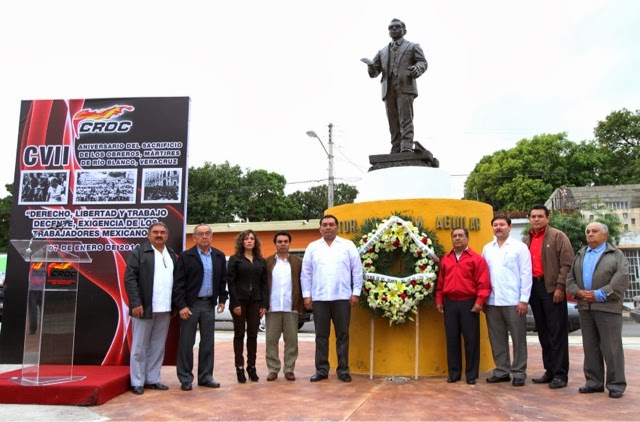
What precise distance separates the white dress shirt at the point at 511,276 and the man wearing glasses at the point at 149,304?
11.2ft

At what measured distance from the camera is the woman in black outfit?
19.4 ft

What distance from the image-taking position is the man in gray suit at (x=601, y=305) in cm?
506

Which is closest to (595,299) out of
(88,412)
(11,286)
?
(88,412)

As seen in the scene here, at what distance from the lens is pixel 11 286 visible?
644 cm

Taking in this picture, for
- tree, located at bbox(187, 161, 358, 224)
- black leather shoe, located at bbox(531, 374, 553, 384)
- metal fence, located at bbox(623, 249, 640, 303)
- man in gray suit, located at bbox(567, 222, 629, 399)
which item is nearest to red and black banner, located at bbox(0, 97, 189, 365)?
black leather shoe, located at bbox(531, 374, 553, 384)

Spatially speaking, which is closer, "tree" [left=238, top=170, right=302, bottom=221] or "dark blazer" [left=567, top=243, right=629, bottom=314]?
"dark blazer" [left=567, top=243, right=629, bottom=314]

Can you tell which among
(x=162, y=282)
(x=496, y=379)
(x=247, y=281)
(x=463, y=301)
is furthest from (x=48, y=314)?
(x=496, y=379)

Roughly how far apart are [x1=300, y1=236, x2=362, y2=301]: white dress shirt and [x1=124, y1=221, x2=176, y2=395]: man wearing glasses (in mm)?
1476

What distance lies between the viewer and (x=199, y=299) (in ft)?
18.8

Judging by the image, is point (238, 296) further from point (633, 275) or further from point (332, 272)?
point (633, 275)

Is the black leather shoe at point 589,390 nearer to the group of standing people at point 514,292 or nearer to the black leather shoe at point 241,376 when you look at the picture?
the group of standing people at point 514,292

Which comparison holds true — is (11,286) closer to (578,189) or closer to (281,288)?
(281,288)

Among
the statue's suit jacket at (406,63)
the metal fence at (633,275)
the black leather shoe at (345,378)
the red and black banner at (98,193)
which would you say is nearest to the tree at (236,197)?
the metal fence at (633,275)

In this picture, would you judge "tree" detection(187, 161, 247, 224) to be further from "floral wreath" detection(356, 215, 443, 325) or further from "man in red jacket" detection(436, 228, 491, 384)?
"man in red jacket" detection(436, 228, 491, 384)
